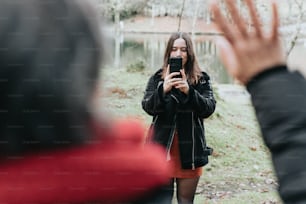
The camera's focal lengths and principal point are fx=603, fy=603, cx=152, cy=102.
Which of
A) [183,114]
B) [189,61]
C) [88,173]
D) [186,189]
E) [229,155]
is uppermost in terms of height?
[88,173]

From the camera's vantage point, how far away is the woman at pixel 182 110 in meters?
1.43

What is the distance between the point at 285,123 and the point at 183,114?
1080 mm

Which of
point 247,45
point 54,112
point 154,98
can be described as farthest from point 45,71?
point 154,98

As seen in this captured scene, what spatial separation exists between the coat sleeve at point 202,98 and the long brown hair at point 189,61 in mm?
20

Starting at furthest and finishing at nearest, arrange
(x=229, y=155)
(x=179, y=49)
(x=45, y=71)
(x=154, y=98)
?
1. (x=229, y=155)
2. (x=179, y=49)
3. (x=154, y=98)
4. (x=45, y=71)

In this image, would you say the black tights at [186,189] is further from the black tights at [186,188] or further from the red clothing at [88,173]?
the red clothing at [88,173]

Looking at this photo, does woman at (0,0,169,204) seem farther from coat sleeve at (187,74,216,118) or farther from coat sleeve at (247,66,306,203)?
coat sleeve at (187,74,216,118)

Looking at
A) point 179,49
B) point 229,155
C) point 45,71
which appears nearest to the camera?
point 45,71

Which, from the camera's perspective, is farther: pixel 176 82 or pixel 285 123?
pixel 176 82

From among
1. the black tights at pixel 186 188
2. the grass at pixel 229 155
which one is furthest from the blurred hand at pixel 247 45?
the grass at pixel 229 155

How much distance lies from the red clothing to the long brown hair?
105 cm

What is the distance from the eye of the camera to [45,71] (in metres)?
0.37

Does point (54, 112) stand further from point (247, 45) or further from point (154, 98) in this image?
point (154, 98)

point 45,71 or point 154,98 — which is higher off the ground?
point 45,71
